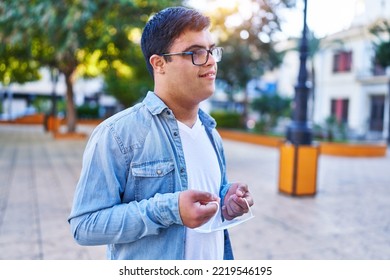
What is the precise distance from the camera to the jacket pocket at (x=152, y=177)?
1.31 m

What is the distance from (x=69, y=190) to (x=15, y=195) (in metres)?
0.81

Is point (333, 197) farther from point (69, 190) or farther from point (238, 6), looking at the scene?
point (238, 6)

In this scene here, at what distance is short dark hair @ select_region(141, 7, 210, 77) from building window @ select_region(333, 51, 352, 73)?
87.2ft

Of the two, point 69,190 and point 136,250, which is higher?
point 136,250

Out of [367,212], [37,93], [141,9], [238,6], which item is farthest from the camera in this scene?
[37,93]

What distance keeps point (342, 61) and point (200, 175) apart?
27.2m

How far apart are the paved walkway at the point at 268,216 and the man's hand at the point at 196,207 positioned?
2.72 m

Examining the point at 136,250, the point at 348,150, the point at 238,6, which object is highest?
the point at 238,6

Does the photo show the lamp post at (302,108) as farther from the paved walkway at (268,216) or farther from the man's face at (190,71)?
the man's face at (190,71)

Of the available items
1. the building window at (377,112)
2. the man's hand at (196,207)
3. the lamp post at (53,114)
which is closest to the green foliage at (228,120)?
the lamp post at (53,114)

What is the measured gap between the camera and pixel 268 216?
518 centimetres

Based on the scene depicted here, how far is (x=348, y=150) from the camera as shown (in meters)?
12.7
